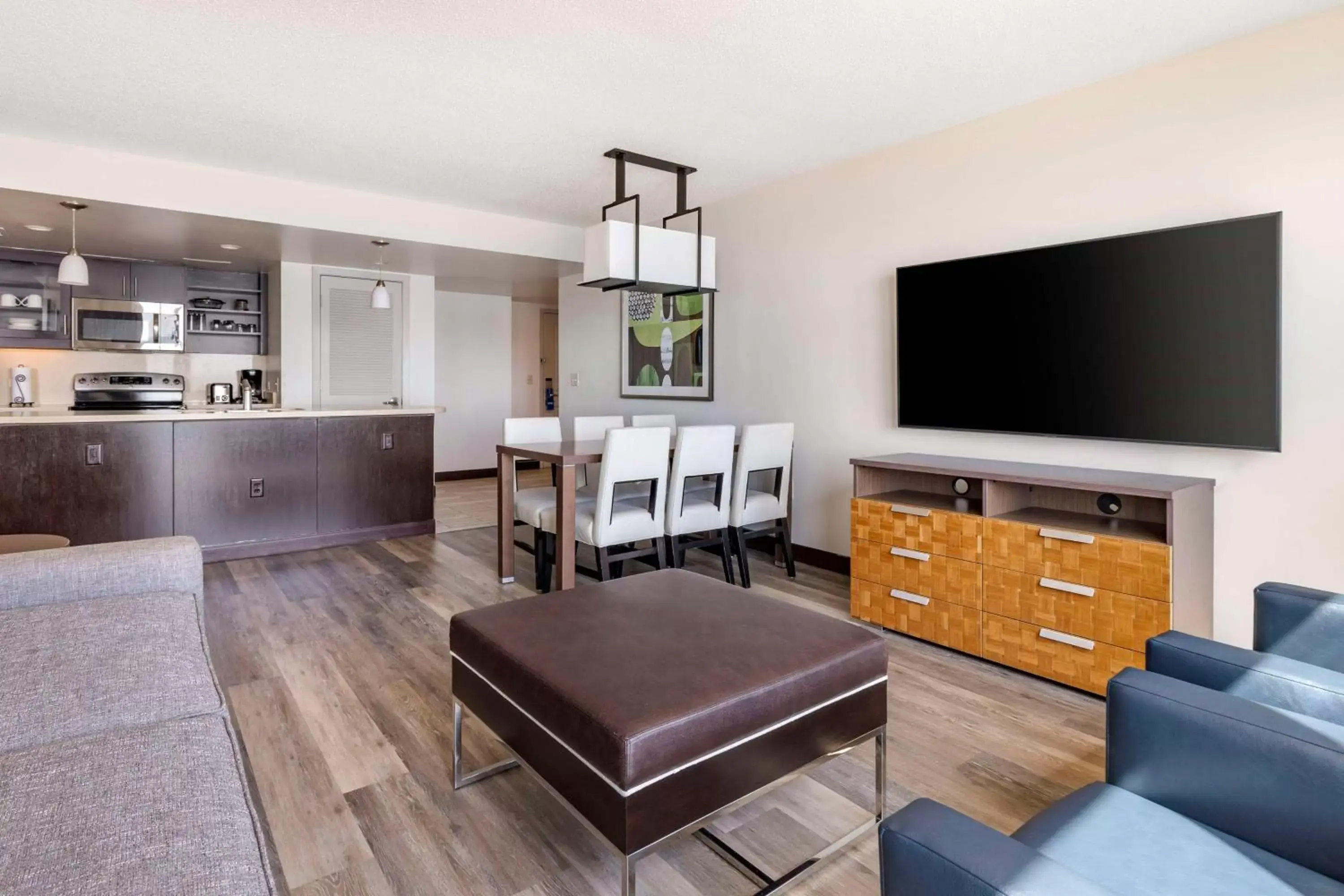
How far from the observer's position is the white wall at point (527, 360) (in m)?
8.82

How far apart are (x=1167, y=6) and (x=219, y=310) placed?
22.4 feet

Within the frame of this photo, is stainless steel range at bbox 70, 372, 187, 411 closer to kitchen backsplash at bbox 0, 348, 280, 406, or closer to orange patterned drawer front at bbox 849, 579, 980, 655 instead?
kitchen backsplash at bbox 0, 348, 280, 406

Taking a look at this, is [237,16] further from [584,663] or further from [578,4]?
[584,663]

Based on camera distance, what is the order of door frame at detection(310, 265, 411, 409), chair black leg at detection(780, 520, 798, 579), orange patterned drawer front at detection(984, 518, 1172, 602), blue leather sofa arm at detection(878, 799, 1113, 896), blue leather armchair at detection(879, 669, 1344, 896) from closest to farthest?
blue leather sofa arm at detection(878, 799, 1113, 896) → blue leather armchair at detection(879, 669, 1344, 896) → orange patterned drawer front at detection(984, 518, 1172, 602) → chair black leg at detection(780, 520, 798, 579) → door frame at detection(310, 265, 411, 409)

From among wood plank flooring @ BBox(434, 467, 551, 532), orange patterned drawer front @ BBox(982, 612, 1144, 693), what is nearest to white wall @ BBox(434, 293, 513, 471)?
wood plank flooring @ BBox(434, 467, 551, 532)

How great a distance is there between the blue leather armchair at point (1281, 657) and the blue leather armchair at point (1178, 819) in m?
0.16

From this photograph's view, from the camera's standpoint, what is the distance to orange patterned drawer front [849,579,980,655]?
9.53 feet

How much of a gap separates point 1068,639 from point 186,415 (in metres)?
4.76

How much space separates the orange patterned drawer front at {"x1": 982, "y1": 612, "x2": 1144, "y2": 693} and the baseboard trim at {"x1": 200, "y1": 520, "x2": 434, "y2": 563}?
392 cm

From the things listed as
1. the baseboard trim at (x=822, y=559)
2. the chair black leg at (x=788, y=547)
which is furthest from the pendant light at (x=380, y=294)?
the baseboard trim at (x=822, y=559)

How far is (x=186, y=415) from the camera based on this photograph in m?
4.29

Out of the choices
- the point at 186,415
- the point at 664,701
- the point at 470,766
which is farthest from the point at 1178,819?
the point at 186,415

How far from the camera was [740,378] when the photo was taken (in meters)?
4.84

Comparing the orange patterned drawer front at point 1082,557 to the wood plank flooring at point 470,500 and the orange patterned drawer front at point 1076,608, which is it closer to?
the orange patterned drawer front at point 1076,608
